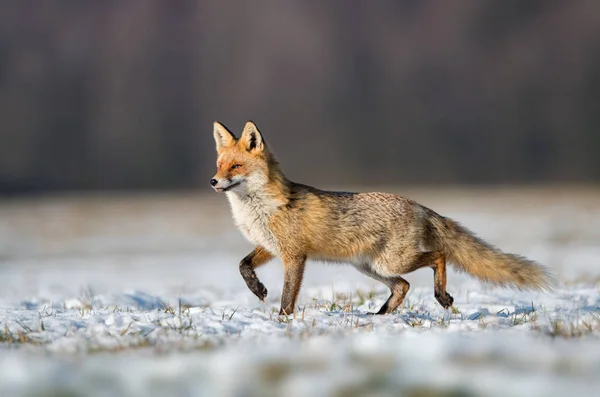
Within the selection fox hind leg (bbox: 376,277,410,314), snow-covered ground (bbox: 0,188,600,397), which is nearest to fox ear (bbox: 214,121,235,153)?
snow-covered ground (bbox: 0,188,600,397)

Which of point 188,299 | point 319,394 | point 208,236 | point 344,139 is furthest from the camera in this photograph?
point 344,139

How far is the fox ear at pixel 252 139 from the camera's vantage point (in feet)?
30.1

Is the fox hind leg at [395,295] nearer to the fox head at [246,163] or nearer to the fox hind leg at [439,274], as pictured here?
the fox hind leg at [439,274]

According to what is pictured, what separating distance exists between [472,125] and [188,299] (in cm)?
15623

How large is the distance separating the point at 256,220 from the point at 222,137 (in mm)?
1204

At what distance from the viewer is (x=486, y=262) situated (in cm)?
929

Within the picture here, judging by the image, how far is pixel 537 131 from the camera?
15762 centimetres

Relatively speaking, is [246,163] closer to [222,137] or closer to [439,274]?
[222,137]

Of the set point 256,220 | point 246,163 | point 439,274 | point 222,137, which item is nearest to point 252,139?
point 246,163

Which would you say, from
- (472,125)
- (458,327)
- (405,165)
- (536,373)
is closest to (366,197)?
Result: (458,327)

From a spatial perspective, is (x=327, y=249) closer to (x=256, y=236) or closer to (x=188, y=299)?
(x=256, y=236)

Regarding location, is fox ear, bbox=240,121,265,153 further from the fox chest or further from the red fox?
the fox chest

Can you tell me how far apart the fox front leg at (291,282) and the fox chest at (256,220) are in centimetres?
24

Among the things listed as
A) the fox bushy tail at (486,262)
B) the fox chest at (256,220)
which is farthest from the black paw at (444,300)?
the fox chest at (256,220)
